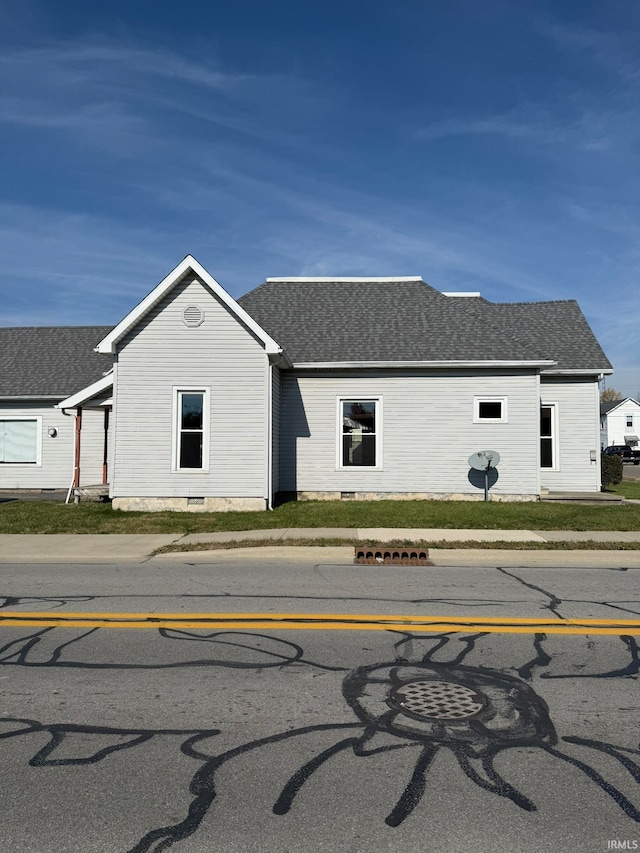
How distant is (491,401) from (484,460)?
1.79m

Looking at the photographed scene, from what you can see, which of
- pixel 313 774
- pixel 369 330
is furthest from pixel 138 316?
pixel 313 774

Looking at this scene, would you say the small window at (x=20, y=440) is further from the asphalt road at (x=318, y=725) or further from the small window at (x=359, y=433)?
the asphalt road at (x=318, y=725)

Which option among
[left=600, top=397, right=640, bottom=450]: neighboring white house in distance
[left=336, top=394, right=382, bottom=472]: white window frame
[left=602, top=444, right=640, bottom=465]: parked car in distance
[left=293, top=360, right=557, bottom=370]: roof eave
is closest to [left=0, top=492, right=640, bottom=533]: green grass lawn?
[left=336, top=394, right=382, bottom=472]: white window frame

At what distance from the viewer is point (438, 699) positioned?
16.5ft

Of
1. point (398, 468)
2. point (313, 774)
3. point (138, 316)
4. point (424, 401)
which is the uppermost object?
point (138, 316)

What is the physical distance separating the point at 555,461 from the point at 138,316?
1302cm

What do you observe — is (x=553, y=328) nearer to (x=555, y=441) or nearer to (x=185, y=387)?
(x=555, y=441)

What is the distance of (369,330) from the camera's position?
827 inches

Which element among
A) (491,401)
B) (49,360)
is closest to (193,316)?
(491,401)

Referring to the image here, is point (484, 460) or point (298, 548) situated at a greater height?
point (484, 460)

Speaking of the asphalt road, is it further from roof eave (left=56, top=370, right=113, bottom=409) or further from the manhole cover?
roof eave (left=56, top=370, right=113, bottom=409)

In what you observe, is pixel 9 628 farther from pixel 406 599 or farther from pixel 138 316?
pixel 138 316

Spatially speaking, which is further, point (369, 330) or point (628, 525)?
point (369, 330)

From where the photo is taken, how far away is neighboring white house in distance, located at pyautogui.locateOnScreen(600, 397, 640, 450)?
9088 cm
